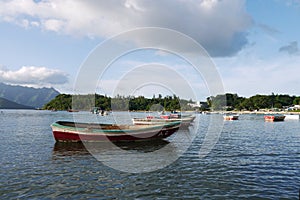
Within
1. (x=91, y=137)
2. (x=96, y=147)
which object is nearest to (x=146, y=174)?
(x=96, y=147)

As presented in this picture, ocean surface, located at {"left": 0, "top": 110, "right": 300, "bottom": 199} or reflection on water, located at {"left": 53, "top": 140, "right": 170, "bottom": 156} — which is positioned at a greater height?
reflection on water, located at {"left": 53, "top": 140, "right": 170, "bottom": 156}

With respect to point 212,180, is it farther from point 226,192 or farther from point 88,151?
point 88,151

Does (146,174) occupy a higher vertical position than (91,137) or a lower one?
lower

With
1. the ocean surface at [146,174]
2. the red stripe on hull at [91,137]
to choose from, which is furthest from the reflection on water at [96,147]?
the red stripe on hull at [91,137]

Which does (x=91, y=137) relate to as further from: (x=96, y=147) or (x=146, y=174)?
(x=146, y=174)

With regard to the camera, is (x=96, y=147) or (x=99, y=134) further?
(x=99, y=134)

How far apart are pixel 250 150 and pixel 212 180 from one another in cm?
1345

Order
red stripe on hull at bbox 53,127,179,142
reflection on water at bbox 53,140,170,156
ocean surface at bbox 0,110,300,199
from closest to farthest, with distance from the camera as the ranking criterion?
ocean surface at bbox 0,110,300,199, reflection on water at bbox 53,140,170,156, red stripe on hull at bbox 53,127,179,142

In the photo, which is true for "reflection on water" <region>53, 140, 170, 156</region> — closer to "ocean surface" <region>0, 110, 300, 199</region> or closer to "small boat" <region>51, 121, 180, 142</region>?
"ocean surface" <region>0, 110, 300, 199</region>

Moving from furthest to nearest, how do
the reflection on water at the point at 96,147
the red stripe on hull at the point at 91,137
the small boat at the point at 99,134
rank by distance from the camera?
the red stripe on hull at the point at 91,137 < the small boat at the point at 99,134 < the reflection on water at the point at 96,147

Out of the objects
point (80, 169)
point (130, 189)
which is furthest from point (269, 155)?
point (80, 169)

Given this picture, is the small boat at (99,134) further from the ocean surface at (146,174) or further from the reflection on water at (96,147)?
the ocean surface at (146,174)

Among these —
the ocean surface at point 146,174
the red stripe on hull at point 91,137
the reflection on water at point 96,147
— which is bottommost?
the ocean surface at point 146,174

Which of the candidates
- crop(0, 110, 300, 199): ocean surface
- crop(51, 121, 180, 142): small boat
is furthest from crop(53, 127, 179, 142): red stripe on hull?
crop(0, 110, 300, 199): ocean surface
